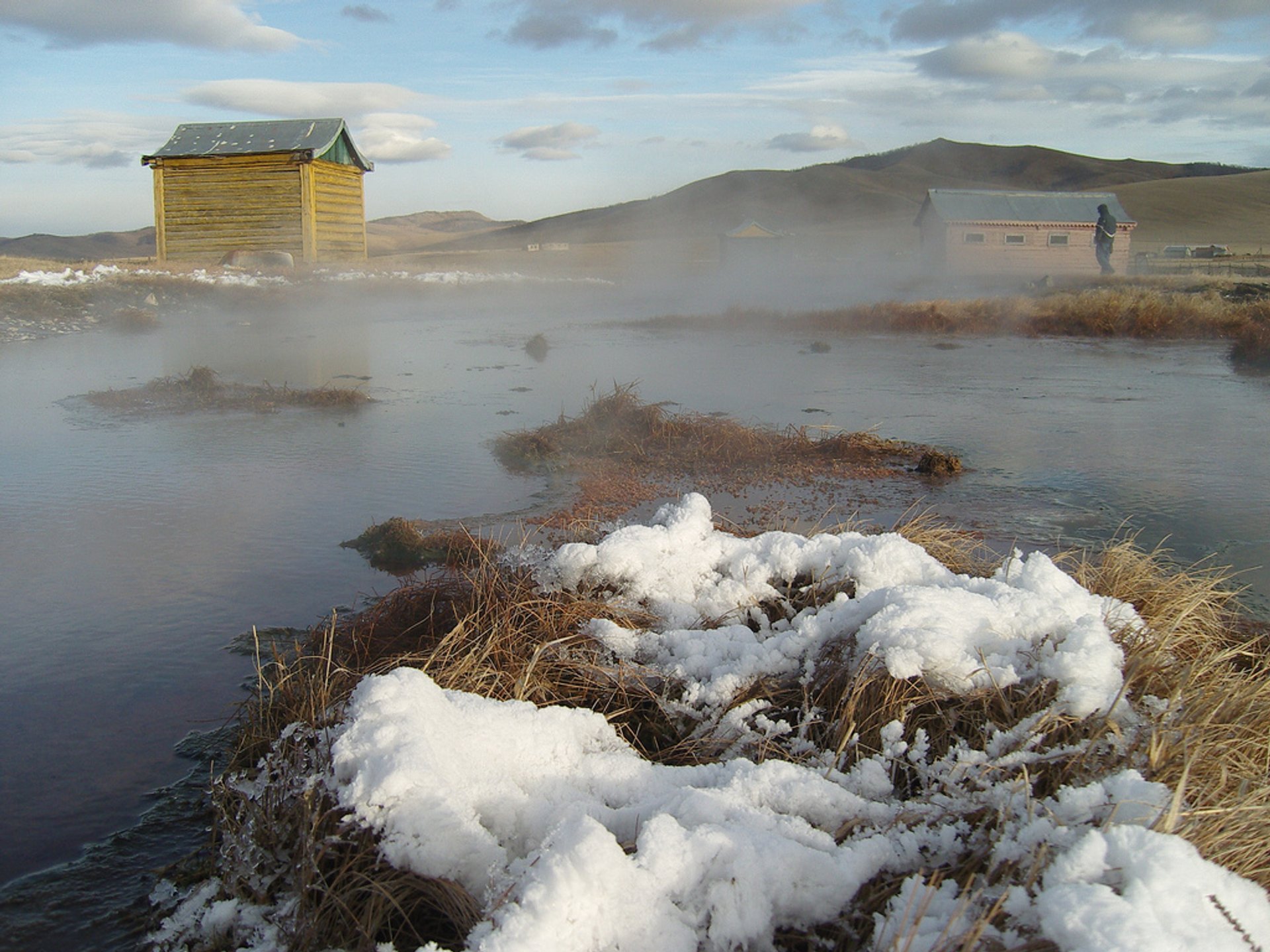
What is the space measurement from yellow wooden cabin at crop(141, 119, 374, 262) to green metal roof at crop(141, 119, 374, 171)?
1.6 inches

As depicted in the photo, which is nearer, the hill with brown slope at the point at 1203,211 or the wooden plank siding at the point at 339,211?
the wooden plank siding at the point at 339,211

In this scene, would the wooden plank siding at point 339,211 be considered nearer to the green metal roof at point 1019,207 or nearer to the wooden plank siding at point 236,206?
the wooden plank siding at point 236,206

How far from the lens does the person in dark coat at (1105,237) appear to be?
47.7 meters

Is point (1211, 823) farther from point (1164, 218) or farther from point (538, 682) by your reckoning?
point (1164, 218)

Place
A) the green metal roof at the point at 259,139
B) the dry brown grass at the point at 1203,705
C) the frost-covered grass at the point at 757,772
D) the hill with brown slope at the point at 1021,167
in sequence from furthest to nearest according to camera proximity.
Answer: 1. the hill with brown slope at the point at 1021,167
2. the green metal roof at the point at 259,139
3. the dry brown grass at the point at 1203,705
4. the frost-covered grass at the point at 757,772

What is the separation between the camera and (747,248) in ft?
A: 209

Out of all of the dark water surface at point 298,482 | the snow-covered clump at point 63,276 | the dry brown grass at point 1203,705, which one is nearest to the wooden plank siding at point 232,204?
the snow-covered clump at point 63,276

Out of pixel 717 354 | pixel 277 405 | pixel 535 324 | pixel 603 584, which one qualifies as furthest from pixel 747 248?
pixel 603 584

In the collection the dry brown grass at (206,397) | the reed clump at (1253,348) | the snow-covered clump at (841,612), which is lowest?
the snow-covered clump at (841,612)

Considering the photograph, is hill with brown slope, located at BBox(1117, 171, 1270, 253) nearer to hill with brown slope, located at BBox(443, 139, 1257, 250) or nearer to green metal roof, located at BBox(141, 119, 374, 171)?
hill with brown slope, located at BBox(443, 139, 1257, 250)

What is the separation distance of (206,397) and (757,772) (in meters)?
11.2

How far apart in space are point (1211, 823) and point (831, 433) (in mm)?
8368

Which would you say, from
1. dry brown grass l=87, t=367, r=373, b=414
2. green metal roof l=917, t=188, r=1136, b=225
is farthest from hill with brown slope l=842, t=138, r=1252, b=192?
dry brown grass l=87, t=367, r=373, b=414

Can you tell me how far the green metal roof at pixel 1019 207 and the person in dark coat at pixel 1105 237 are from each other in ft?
1.43
